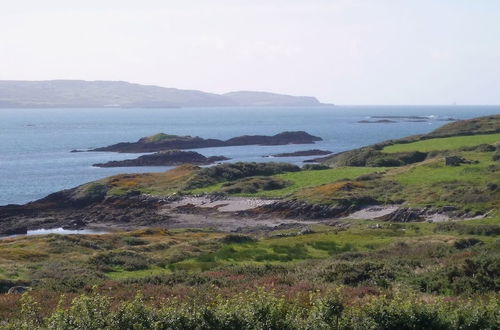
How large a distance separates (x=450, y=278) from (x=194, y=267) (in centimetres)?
1324

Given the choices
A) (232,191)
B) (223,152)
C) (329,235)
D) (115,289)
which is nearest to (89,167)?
(223,152)

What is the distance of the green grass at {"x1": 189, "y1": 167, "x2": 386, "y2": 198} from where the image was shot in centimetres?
7931

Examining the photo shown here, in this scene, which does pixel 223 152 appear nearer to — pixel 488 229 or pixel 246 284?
pixel 488 229

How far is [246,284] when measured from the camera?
2542 centimetres

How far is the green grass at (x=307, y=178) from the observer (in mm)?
79312

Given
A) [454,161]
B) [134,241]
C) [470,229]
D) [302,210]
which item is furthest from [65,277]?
[454,161]

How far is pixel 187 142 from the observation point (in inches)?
6560

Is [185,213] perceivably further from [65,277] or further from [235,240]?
[65,277]

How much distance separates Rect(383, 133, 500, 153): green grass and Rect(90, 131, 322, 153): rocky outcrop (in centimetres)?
6682

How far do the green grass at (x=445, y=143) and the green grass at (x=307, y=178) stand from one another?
1412 centimetres

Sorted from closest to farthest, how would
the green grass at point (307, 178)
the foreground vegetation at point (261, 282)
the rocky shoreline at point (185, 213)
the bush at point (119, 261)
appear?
the foreground vegetation at point (261, 282) < the bush at point (119, 261) < the rocky shoreline at point (185, 213) < the green grass at point (307, 178)

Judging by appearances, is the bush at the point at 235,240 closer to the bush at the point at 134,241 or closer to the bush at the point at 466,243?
the bush at the point at 134,241

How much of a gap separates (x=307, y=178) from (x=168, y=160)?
170 ft

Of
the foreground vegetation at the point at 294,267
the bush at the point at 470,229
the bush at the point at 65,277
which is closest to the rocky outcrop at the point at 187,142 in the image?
the foreground vegetation at the point at 294,267
